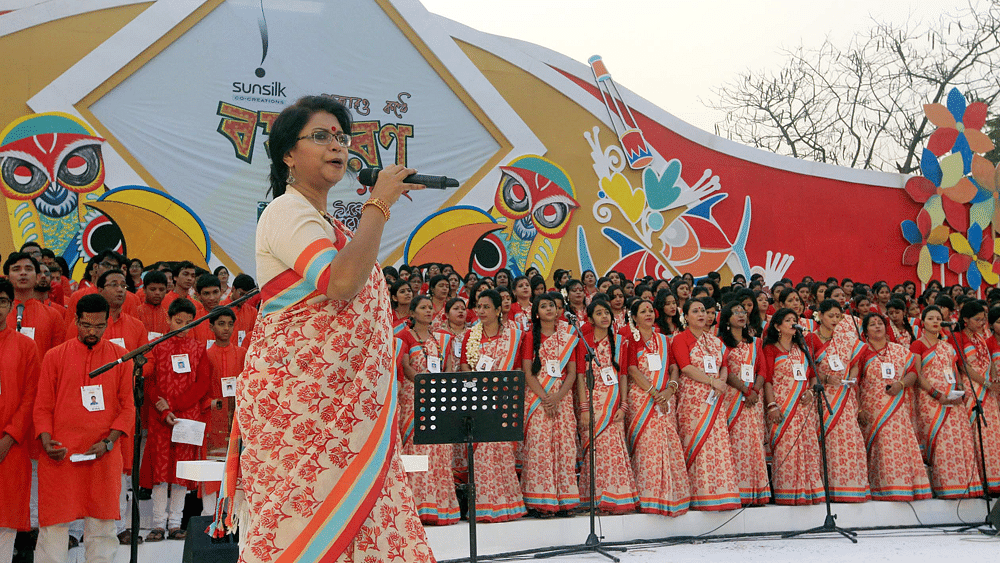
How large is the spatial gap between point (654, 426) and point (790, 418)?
124cm

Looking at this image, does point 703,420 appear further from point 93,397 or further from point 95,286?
point 95,286

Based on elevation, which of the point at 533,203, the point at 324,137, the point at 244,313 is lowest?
the point at 244,313

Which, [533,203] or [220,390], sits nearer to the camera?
[220,390]

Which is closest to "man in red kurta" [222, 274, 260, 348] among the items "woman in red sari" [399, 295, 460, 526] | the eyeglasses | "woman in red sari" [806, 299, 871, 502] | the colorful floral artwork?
"woman in red sari" [399, 295, 460, 526]

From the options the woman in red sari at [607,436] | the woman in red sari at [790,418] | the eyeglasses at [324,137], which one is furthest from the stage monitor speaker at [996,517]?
the eyeglasses at [324,137]

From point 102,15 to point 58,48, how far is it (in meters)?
0.62

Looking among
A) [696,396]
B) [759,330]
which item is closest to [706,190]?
[759,330]

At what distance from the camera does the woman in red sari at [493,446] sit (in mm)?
6031

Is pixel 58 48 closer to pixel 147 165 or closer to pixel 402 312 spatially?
pixel 147 165

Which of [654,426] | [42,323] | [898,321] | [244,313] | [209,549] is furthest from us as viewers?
[898,321]

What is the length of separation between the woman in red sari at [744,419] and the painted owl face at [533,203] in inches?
206

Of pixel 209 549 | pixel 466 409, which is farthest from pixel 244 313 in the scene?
pixel 466 409

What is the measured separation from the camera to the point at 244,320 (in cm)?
701

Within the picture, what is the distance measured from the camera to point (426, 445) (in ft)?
19.3
